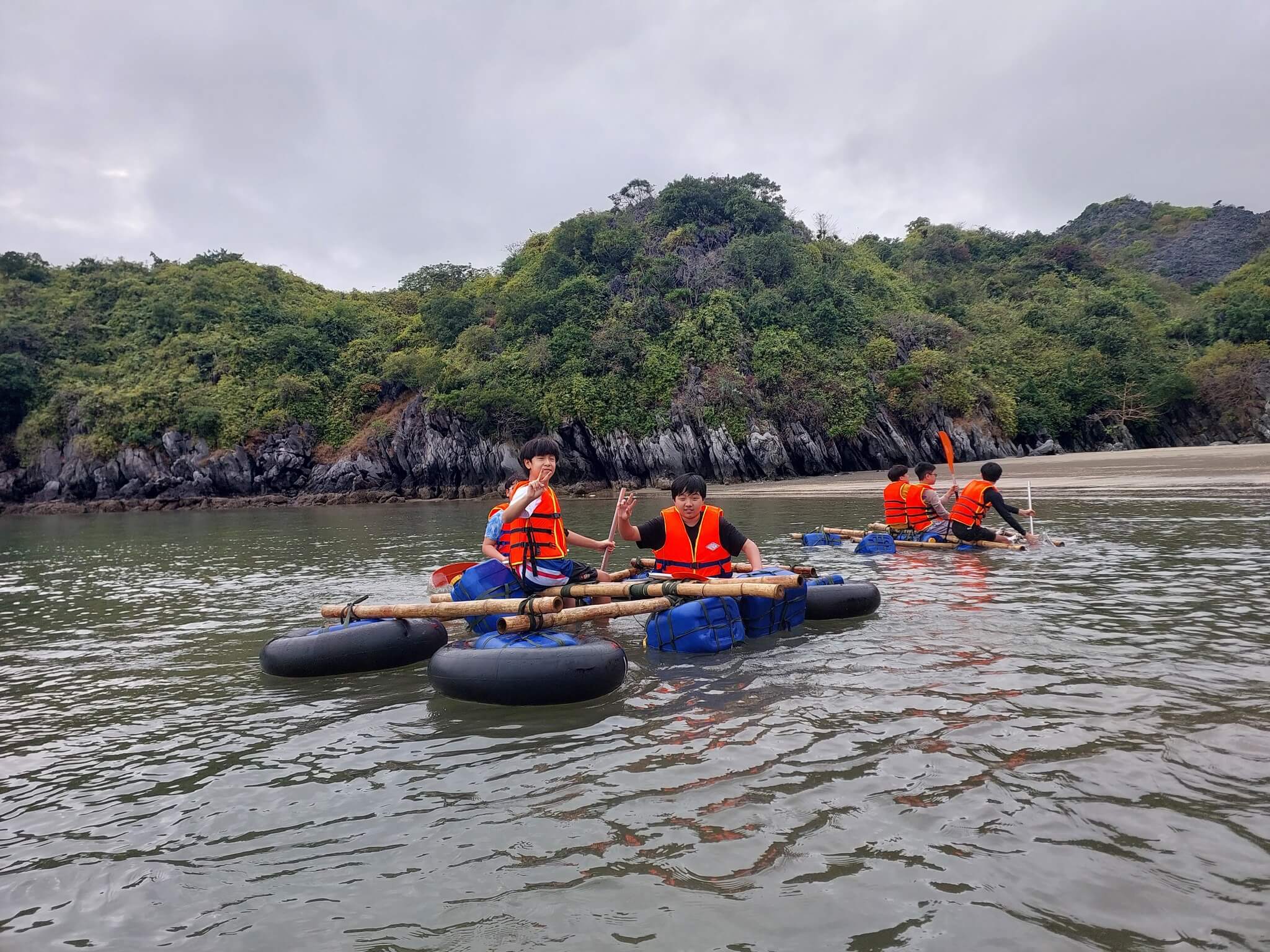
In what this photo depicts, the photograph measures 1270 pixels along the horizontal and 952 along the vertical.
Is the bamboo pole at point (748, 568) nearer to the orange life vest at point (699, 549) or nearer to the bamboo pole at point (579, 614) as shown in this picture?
the orange life vest at point (699, 549)

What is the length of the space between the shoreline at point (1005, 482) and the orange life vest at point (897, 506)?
10.8 metres

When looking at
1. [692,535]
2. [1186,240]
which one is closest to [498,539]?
[692,535]

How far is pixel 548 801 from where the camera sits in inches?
153

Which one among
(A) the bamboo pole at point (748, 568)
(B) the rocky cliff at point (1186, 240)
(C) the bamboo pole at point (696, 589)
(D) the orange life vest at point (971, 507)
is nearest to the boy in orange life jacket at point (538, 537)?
(C) the bamboo pole at point (696, 589)

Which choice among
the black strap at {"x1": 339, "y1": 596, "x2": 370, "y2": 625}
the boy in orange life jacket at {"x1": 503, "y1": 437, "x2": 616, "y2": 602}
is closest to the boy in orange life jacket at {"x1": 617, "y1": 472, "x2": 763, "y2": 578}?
the boy in orange life jacket at {"x1": 503, "y1": 437, "x2": 616, "y2": 602}

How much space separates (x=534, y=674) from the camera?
17.8 feet

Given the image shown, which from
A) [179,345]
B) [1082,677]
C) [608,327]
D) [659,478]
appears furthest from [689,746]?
[179,345]

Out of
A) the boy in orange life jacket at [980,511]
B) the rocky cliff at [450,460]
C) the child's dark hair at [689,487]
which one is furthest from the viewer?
the rocky cliff at [450,460]

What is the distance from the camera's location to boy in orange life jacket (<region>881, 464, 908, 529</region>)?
43.0ft

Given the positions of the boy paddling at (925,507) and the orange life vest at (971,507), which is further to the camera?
the boy paddling at (925,507)

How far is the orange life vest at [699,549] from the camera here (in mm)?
7410

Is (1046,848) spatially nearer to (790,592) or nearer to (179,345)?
(790,592)

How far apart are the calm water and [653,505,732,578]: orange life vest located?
3.20 ft

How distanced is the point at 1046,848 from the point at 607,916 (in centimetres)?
190
